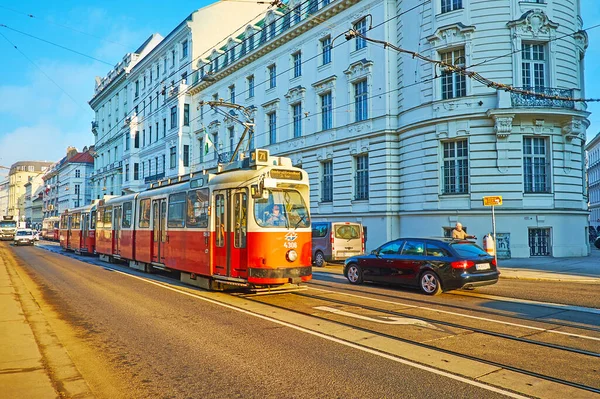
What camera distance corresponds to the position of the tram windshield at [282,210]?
10734 millimetres

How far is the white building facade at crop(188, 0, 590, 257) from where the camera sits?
2209 centimetres

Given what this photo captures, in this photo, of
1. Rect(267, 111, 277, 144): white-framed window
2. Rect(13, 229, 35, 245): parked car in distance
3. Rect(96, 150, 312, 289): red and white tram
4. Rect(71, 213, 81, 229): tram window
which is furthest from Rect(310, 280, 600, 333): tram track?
Rect(13, 229, 35, 245): parked car in distance

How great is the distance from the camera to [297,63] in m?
33.4

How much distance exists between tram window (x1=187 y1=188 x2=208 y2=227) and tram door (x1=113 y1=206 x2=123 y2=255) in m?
7.87

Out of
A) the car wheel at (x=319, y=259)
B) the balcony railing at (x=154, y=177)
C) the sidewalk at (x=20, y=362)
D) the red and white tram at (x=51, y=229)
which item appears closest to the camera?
the sidewalk at (x=20, y=362)

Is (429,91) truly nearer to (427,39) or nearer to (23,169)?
(427,39)

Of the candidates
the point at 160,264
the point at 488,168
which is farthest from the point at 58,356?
the point at 488,168

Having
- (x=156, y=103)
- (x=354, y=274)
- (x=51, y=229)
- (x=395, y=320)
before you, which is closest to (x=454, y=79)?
(x=354, y=274)

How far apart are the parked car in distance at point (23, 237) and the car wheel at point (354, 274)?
41.2 meters

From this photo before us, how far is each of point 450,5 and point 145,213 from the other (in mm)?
18215

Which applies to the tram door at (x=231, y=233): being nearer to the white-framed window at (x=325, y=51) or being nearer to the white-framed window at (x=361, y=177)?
the white-framed window at (x=361, y=177)

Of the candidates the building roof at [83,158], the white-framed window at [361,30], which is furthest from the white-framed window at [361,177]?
the building roof at [83,158]

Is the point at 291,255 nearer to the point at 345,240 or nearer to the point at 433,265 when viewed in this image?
the point at 433,265

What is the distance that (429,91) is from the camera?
932 inches
